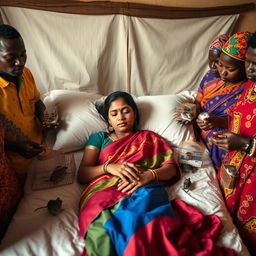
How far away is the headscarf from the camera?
155 cm

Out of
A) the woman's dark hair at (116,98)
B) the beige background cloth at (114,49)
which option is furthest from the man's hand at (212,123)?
the beige background cloth at (114,49)

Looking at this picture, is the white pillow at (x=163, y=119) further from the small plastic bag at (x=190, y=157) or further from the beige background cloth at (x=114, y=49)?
the beige background cloth at (x=114, y=49)

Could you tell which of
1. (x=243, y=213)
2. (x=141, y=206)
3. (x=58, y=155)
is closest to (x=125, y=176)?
(x=141, y=206)

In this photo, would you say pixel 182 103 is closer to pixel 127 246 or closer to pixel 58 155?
pixel 58 155

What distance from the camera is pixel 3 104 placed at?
1387 mm

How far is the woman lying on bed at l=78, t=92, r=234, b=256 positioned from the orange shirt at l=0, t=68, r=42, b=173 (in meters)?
0.41

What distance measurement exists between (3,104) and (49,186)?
1.96ft

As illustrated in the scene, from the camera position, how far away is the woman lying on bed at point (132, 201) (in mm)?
1109

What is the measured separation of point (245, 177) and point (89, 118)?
124 cm

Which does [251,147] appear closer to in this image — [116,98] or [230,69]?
[230,69]

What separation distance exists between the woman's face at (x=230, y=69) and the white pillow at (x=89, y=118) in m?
0.52

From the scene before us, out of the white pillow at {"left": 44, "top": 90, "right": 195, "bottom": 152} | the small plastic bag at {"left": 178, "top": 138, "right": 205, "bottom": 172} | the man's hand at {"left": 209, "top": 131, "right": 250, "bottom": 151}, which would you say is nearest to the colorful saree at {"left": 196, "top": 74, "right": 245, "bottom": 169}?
the small plastic bag at {"left": 178, "top": 138, "right": 205, "bottom": 172}

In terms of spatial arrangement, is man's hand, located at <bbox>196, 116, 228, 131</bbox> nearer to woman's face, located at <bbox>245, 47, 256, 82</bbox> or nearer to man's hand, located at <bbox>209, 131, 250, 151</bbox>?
man's hand, located at <bbox>209, 131, 250, 151</bbox>

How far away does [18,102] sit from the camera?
148 cm
